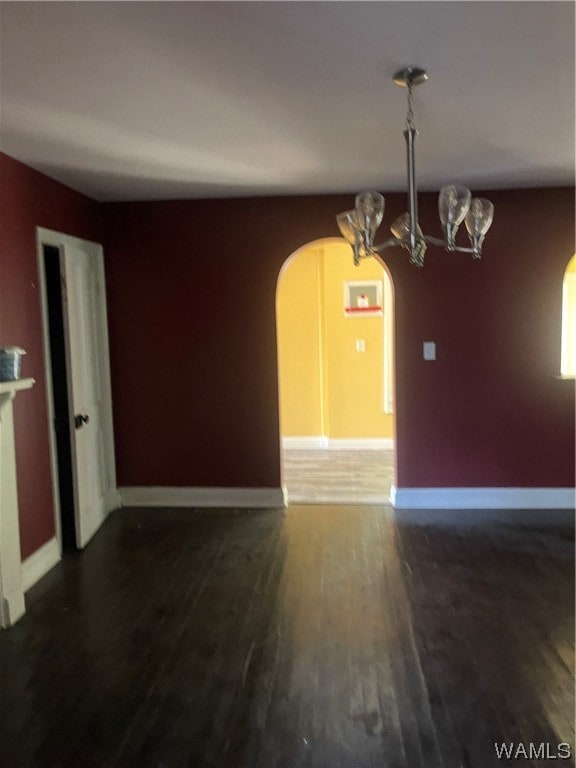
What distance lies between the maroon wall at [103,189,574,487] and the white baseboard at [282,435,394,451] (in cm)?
212

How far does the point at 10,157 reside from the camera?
334 centimetres

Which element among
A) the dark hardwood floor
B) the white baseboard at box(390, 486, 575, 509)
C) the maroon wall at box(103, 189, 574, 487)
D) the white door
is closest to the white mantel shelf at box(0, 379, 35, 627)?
the dark hardwood floor

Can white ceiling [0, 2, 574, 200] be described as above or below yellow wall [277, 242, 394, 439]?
above

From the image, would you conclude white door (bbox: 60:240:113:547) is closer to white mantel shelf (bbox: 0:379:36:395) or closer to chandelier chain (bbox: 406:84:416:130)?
white mantel shelf (bbox: 0:379:36:395)

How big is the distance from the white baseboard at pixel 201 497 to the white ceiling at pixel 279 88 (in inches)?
93.2

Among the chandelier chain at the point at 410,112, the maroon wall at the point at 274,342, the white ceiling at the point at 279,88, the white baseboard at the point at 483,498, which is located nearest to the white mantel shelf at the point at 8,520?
the white ceiling at the point at 279,88

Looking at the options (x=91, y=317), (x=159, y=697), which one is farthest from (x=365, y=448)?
(x=159, y=697)

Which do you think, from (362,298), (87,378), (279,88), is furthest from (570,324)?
(87,378)

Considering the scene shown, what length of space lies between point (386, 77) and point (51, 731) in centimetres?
277

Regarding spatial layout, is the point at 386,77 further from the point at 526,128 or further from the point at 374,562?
the point at 374,562

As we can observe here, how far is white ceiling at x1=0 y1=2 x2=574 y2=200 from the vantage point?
6.18ft

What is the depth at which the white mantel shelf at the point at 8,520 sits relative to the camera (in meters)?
2.97

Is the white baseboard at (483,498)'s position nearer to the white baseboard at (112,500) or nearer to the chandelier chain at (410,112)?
the white baseboard at (112,500)

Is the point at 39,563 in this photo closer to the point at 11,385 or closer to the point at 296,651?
the point at 11,385
